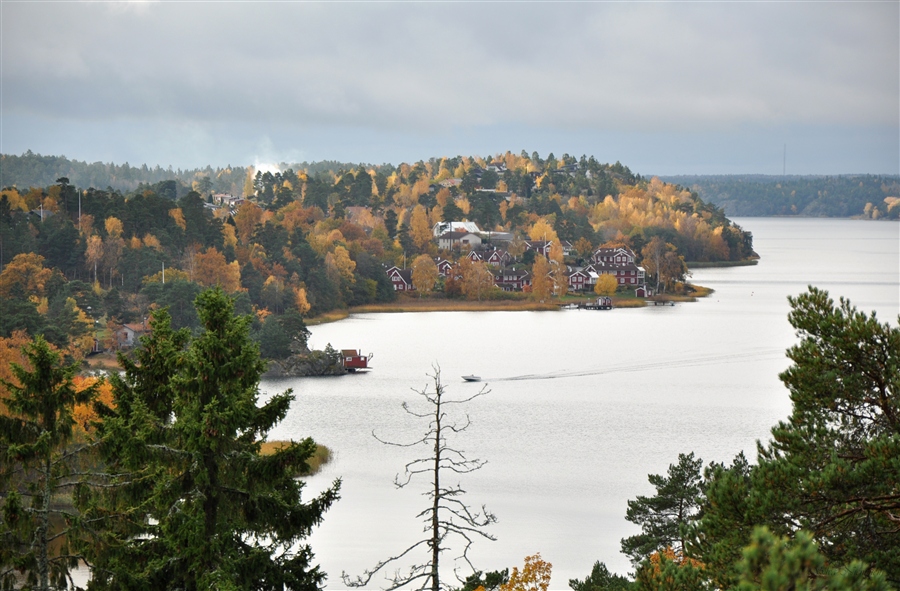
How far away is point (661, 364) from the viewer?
99.0 feet

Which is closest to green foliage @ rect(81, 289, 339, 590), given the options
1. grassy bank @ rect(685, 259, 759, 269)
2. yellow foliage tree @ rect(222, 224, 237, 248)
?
yellow foliage tree @ rect(222, 224, 237, 248)

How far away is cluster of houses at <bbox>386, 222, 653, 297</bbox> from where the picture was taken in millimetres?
51219

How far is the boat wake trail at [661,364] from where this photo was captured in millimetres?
28328

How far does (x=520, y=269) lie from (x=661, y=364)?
74.4 feet

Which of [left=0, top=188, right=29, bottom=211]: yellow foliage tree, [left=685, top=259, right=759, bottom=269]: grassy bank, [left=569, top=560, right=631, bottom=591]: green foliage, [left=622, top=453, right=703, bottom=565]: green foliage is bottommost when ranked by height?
[left=685, top=259, right=759, bottom=269]: grassy bank

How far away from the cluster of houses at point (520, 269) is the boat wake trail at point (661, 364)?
18945 mm

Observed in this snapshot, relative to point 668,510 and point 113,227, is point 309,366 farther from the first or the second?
point 668,510

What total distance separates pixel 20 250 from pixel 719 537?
37946 millimetres

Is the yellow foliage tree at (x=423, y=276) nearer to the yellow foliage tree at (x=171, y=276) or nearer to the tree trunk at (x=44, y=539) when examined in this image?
the yellow foliage tree at (x=171, y=276)

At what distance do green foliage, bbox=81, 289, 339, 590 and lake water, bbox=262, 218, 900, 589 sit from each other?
6353 millimetres

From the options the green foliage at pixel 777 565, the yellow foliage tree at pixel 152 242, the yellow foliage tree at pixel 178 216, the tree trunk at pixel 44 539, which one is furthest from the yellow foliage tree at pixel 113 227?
the green foliage at pixel 777 565

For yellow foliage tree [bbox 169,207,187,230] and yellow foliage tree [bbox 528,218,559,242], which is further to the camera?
yellow foliage tree [bbox 528,218,559,242]

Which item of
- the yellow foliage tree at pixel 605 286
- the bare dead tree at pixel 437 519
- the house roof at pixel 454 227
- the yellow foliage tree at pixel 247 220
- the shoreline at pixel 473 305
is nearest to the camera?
the bare dead tree at pixel 437 519

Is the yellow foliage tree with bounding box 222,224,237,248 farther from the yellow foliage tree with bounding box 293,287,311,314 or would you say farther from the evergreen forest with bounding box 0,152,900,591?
the evergreen forest with bounding box 0,152,900,591
